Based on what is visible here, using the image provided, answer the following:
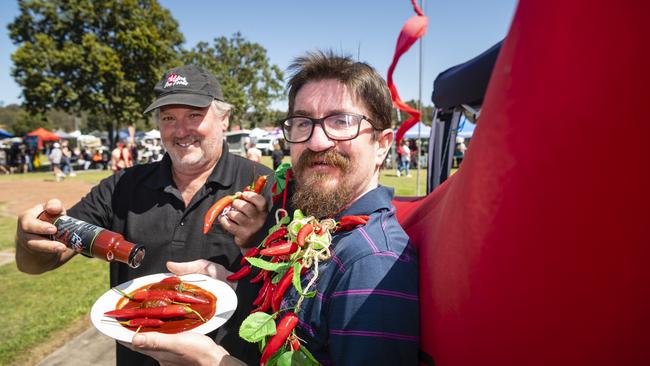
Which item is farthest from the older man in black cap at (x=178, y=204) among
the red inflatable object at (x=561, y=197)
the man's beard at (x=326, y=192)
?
the red inflatable object at (x=561, y=197)

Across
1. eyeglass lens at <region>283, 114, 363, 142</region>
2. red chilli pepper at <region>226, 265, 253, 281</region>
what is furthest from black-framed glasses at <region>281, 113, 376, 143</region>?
red chilli pepper at <region>226, 265, 253, 281</region>

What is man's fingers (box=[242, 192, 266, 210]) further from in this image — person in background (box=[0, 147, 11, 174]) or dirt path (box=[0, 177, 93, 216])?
person in background (box=[0, 147, 11, 174])

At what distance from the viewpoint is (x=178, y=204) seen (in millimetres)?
2518

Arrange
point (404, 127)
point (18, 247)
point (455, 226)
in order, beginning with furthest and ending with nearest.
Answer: point (18, 247)
point (404, 127)
point (455, 226)

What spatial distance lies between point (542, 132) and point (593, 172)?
11cm

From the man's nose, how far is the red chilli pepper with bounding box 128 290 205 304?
0.92 meters

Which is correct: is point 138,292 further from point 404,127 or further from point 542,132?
point 542,132

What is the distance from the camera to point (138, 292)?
190cm

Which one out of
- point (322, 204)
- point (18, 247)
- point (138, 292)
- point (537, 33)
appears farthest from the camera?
point (18, 247)

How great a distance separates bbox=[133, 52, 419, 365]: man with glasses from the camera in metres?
1.19

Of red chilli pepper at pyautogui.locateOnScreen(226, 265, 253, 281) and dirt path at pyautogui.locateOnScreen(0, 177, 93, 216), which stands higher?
red chilli pepper at pyautogui.locateOnScreen(226, 265, 253, 281)

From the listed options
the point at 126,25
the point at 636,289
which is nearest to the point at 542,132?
the point at 636,289

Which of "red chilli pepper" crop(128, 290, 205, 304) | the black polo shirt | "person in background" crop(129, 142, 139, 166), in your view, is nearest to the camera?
"red chilli pepper" crop(128, 290, 205, 304)

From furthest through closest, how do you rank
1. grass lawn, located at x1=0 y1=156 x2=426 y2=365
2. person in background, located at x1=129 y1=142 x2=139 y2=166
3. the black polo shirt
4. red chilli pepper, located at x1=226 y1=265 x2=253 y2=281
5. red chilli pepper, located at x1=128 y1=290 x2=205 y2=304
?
person in background, located at x1=129 y1=142 x2=139 y2=166 < grass lawn, located at x1=0 y1=156 x2=426 y2=365 < the black polo shirt < red chilli pepper, located at x1=226 y1=265 x2=253 y2=281 < red chilli pepper, located at x1=128 y1=290 x2=205 y2=304
